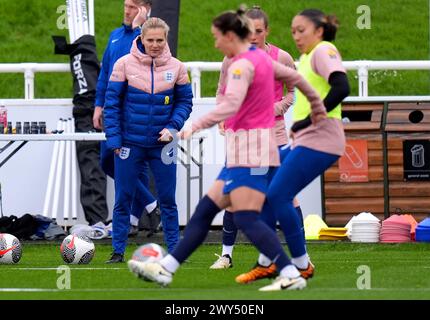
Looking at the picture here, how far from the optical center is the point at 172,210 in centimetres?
1348

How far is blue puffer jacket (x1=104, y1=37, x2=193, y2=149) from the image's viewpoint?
42.9 feet

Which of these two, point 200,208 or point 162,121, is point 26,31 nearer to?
point 162,121

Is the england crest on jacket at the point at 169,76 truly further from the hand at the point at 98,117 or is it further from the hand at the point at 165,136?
the hand at the point at 98,117

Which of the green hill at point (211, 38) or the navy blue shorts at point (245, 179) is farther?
the green hill at point (211, 38)

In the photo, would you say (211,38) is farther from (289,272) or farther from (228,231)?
(289,272)

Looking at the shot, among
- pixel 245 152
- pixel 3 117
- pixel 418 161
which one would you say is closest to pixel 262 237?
Result: pixel 245 152

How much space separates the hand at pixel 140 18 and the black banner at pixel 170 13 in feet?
9.36

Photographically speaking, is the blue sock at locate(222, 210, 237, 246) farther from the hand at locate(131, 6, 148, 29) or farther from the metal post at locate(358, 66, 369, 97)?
the metal post at locate(358, 66, 369, 97)

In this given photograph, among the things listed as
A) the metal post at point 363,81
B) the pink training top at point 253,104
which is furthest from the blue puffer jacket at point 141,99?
the metal post at point 363,81

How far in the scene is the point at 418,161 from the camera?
1711 centimetres

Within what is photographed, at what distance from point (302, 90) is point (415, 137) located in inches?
288

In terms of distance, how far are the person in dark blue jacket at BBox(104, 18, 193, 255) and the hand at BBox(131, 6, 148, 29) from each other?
720 millimetres

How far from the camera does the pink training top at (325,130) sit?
10.4 m
